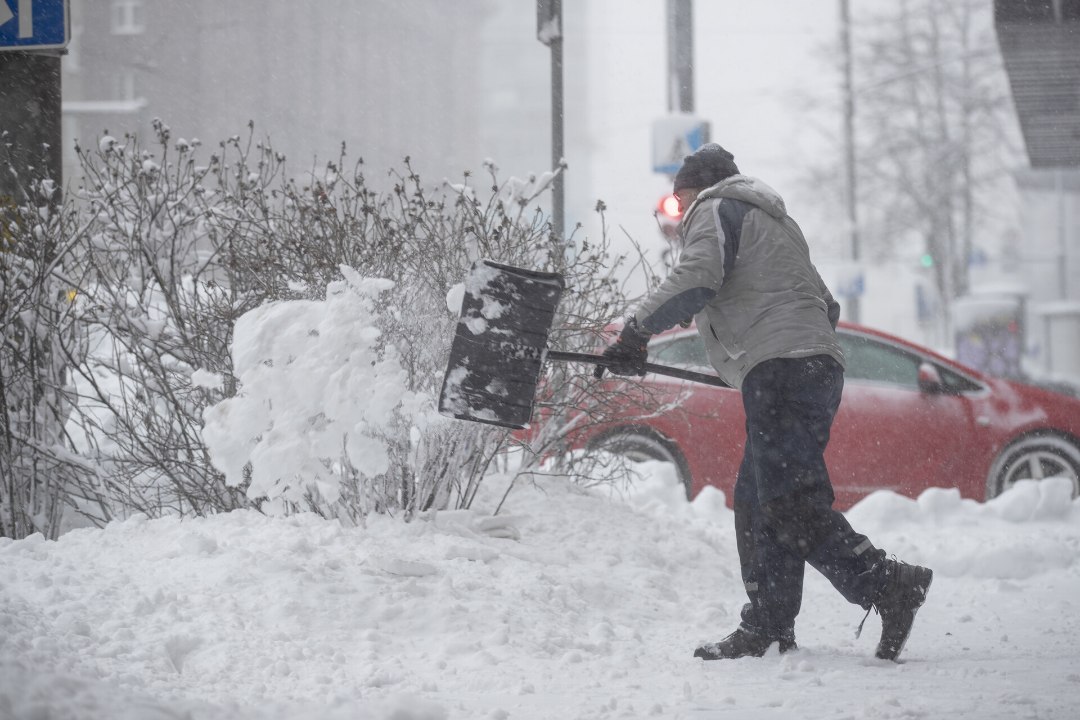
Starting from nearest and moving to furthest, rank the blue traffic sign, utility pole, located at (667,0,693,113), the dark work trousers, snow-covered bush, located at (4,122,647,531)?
the dark work trousers < snow-covered bush, located at (4,122,647,531) < the blue traffic sign < utility pole, located at (667,0,693,113)

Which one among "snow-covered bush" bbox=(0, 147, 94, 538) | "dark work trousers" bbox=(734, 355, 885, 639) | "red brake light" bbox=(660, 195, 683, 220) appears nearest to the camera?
"dark work trousers" bbox=(734, 355, 885, 639)

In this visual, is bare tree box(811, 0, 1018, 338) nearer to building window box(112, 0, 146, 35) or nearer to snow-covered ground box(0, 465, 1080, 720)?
snow-covered ground box(0, 465, 1080, 720)

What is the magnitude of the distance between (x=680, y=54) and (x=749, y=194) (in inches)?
241

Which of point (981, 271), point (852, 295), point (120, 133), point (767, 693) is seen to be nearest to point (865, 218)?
point (852, 295)

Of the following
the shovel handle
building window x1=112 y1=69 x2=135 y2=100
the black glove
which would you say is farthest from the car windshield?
building window x1=112 y1=69 x2=135 y2=100

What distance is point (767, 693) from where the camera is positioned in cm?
313

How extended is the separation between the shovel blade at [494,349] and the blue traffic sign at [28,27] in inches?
117

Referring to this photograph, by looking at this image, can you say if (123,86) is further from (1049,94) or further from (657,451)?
(657,451)

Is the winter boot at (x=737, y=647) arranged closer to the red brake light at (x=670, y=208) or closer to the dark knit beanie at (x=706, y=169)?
the dark knit beanie at (x=706, y=169)

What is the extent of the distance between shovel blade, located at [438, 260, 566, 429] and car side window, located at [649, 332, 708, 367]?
3.32 m

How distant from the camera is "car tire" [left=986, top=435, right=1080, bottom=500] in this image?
7211mm

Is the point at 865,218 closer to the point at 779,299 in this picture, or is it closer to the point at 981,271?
the point at 779,299

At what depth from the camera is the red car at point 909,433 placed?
7.02 metres

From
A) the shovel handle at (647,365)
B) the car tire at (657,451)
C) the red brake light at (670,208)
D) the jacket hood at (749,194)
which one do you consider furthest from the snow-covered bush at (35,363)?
the red brake light at (670,208)
